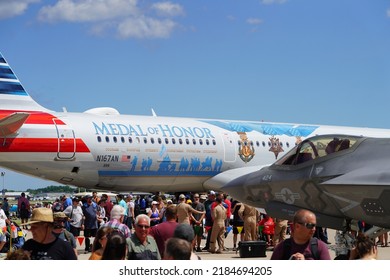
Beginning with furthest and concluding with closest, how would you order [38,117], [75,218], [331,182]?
1. [38,117]
2. [75,218]
3. [331,182]

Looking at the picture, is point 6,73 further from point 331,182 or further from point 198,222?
point 331,182

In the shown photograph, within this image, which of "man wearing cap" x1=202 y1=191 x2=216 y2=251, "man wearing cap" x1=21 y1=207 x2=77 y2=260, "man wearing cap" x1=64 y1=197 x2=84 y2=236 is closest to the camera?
"man wearing cap" x1=21 y1=207 x2=77 y2=260

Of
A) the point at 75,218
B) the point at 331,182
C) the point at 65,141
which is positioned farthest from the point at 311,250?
the point at 65,141

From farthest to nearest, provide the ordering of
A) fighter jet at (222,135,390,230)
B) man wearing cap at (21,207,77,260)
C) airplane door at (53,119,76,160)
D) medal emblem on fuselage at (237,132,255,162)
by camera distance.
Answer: medal emblem on fuselage at (237,132,255,162)
airplane door at (53,119,76,160)
fighter jet at (222,135,390,230)
man wearing cap at (21,207,77,260)

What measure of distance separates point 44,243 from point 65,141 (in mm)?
18858

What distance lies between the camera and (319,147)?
12.1m

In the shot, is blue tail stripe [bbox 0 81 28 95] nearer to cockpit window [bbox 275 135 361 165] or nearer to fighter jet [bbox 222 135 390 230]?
fighter jet [bbox 222 135 390 230]

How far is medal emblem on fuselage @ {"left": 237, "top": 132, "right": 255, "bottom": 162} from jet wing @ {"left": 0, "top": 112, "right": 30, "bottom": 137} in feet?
32.4

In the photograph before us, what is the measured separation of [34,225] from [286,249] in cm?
224

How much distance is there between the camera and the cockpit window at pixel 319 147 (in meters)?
11.8

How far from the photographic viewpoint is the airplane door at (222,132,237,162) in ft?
96.8

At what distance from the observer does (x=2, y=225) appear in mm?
15609

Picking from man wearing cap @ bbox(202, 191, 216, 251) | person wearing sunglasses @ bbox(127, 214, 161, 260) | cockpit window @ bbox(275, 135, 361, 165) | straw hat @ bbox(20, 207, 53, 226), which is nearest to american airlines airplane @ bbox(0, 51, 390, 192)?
man wearing cap @ bbox(202, 191, 216, 251)

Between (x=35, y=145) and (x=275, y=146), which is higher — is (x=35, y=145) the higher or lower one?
the lower one
